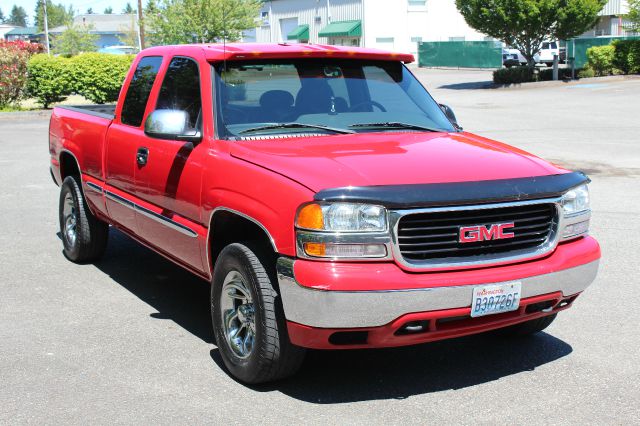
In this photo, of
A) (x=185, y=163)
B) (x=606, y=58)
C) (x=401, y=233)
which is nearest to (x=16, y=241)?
(x=185, y=163)

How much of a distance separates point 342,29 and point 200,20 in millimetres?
17083

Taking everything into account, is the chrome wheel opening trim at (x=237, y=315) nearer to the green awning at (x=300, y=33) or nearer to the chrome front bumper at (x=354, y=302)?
the chrome front bumper at (x=354, y=302)

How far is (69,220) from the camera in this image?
317 inches

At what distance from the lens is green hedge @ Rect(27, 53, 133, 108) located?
2655 centimetres

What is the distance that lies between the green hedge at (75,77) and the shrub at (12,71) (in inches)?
11.1

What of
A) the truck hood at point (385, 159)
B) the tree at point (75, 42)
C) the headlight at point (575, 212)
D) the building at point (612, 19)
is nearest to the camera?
the truck hood at point (385, 159)

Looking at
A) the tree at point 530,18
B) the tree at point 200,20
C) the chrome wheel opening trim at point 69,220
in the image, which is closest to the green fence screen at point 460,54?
the tree at point 200,20

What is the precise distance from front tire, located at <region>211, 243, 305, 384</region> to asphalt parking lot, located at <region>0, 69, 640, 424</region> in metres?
0.16

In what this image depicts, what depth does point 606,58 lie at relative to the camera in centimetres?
3706

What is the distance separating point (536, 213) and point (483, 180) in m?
0.40

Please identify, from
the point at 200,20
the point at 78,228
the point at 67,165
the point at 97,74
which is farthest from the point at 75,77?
the point at 78,228

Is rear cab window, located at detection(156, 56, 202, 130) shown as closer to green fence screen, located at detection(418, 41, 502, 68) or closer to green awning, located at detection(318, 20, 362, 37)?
green fence screen, located at detection(418, 41, 502, 68)

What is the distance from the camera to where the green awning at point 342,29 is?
59531 mm

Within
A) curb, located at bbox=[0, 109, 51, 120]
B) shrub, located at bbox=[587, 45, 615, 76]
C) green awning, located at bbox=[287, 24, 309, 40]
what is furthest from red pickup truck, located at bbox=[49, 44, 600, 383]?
green awning, located at bbox=[287, 24, 309, 40]
